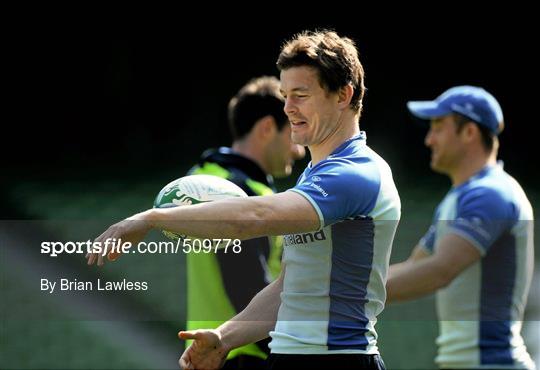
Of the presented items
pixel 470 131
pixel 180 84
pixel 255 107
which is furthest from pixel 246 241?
pixel 180 84

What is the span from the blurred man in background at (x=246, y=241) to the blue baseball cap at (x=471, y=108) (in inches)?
25.6

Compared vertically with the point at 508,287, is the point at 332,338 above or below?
below

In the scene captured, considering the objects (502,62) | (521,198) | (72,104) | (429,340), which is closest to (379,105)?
(502,62)

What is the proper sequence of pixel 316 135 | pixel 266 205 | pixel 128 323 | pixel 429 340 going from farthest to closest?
pixel 128 323
pixel 429 340
pixel 316 135
pixel 266 205

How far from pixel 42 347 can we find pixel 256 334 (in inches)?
171

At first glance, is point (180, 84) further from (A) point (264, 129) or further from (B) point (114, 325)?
(A) point (264, 129)

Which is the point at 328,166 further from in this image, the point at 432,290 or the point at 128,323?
the point at 128,323

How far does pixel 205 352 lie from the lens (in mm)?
2828

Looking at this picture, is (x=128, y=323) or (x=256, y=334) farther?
(x=128, y=323)

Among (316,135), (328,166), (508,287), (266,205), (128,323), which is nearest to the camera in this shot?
(266,205)

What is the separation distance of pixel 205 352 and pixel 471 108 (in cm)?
174

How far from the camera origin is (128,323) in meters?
7.47

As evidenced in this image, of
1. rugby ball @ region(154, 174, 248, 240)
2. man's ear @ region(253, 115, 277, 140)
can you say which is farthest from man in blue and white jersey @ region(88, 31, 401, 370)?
man's ear @ region(253, 115, 277, 140)

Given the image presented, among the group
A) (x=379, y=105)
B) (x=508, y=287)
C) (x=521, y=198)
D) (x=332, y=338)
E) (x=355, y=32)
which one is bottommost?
(x=332, y=338)
